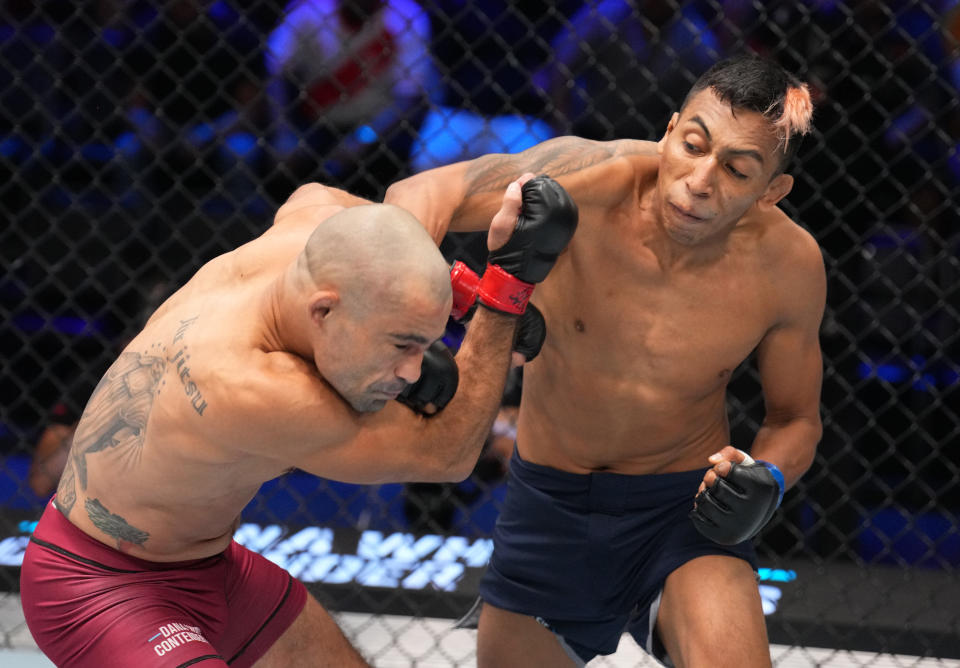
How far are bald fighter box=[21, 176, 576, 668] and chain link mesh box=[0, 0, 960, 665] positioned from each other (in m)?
1.14

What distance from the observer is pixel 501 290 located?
1.59 metres

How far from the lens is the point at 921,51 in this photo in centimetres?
276

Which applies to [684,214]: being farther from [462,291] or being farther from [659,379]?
[462,291]

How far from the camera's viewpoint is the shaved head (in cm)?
141

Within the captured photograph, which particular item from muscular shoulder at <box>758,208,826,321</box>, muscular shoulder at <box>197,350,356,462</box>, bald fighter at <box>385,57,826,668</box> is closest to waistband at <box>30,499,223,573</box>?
muscular shoulder at <box>197,350,356,462</box>

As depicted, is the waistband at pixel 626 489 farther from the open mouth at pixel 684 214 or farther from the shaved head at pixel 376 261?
the shaved head at pixel 376 261

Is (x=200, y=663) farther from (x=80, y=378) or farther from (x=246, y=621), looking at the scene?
(x=80, y=378)

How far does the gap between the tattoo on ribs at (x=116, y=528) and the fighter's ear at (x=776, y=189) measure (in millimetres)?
1094

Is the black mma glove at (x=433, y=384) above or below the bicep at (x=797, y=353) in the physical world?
above

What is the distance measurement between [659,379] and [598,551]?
0.32 meters

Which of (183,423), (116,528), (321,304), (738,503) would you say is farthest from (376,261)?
(738,503)

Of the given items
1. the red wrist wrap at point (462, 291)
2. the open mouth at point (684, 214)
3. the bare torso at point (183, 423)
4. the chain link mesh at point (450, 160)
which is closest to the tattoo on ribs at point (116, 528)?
the bare torso at point (183, 423)

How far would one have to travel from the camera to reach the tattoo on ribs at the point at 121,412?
1.58 metres

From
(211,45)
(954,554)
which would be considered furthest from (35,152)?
(954,554)
